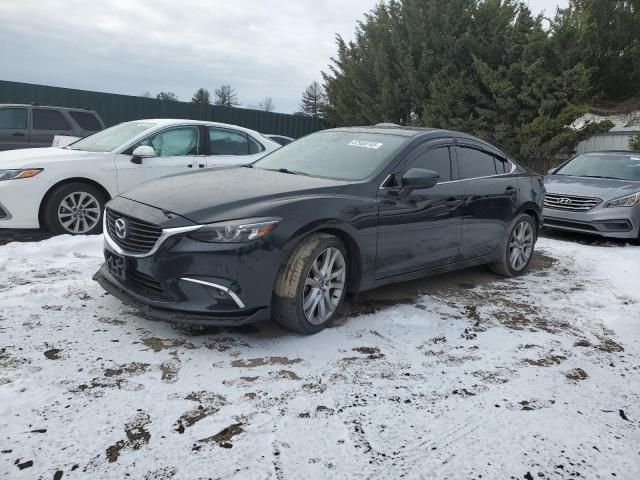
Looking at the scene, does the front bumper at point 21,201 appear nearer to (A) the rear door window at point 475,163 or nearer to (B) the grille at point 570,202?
(A) the rear door window at point 475,163

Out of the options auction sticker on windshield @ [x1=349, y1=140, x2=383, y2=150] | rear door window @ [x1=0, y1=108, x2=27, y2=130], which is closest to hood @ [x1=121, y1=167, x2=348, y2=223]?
auction sticker on windshield @ [x1=349, y1=140, x2=383, y2=150]

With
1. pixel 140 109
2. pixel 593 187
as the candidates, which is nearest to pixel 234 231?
pixel 593 187

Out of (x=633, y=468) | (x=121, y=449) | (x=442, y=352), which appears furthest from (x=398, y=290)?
(x=121, y=449)

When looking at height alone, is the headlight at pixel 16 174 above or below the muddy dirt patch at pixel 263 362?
above

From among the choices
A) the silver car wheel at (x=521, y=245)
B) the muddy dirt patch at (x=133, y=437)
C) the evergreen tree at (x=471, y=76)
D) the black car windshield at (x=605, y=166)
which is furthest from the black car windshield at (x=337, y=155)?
the evergreen tree at (x=471, y=76)

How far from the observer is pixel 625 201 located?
7.69 metres

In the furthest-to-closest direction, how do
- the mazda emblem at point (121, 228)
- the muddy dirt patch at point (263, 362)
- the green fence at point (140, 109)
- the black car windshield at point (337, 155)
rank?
the green fence at point (140, 109) < the black car windshield at point (337, 155) < the mazda emblem at point (121, 228) < the muddy dirt patch at point (263, 362)

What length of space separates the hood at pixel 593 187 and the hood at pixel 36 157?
22.6 feet

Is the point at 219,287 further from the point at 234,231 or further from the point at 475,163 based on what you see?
the point at 475,163

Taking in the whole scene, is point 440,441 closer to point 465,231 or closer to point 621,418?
point 621,418

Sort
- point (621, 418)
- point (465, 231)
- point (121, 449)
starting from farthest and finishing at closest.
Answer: point (465, 231)
point (621, 418)
point (121, 449)

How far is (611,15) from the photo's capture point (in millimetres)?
18969

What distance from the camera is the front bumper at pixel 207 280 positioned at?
3.15m

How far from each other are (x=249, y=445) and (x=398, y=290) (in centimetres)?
272
